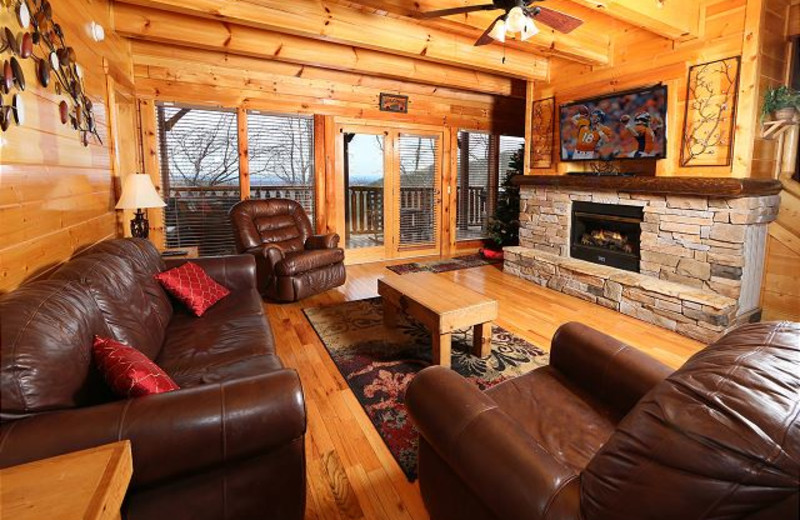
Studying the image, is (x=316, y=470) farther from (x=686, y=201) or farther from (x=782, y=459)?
(x=686, y=201)

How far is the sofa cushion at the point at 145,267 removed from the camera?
224 centimetres

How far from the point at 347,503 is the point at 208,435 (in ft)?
2.38

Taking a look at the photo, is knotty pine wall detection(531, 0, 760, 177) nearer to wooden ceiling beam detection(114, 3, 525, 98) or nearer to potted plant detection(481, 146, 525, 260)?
wooden ceiling beam detection(114, 3, 525, 98)

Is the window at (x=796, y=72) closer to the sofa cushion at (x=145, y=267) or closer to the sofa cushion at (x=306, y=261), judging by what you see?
the sofa cushion at (x=306, y=261)

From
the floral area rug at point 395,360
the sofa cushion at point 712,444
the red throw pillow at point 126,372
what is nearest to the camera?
the sofa cushion at point 712,444

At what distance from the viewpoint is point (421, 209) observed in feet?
21.2

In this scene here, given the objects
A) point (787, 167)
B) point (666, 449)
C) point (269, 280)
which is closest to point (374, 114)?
point (269, 280)

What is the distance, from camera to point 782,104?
3250 mm

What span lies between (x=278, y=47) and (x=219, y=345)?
137 inches

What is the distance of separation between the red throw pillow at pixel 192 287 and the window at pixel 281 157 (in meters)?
2.70

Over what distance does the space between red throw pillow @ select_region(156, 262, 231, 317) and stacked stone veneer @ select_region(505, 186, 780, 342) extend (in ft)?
11.1

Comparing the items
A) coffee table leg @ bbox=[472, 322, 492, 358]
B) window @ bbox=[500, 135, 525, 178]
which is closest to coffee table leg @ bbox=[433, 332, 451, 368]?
coffee table leg @ bbox=[472, 322, 492, 358]

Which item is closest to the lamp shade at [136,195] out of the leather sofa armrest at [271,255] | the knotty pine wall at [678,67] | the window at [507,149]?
the leather sofa armrest at [271,255]

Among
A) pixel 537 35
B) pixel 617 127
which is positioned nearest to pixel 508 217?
pixel 617 127
